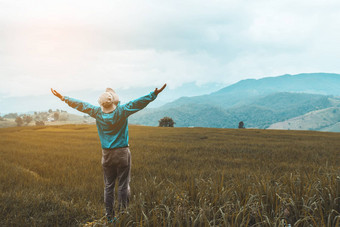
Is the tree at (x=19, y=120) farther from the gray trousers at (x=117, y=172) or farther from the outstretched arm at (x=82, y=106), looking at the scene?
the gray trousers at (x=117, y=172)

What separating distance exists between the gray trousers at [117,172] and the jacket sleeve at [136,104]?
87 cm

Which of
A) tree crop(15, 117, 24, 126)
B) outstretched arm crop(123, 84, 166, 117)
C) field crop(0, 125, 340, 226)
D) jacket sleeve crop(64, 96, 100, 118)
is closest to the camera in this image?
field crop(0, 125, 340, 226)

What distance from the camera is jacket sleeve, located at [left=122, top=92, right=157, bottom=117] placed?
17.5 ft

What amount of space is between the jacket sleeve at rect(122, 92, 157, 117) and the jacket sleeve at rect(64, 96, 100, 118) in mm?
740

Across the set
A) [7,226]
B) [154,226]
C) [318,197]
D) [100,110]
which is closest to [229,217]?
[154,226]

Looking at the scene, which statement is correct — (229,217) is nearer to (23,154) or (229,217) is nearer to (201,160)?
(201,160)

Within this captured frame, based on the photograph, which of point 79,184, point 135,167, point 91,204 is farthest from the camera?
point 135,167

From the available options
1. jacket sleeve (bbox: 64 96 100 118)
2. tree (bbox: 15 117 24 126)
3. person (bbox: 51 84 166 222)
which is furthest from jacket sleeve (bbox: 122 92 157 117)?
tree (bbox: 15 117 24 126)

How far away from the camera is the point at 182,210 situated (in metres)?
3.87

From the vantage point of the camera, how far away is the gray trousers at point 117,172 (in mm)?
5375

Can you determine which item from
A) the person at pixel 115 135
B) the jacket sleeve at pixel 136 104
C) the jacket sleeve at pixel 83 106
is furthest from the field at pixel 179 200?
the jacket sleeve at pixel 83 106

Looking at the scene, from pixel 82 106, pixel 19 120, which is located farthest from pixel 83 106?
pixel 19 120

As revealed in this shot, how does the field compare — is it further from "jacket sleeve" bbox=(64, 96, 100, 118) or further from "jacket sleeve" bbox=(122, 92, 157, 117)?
"jacket sleeve" bbox=(64, 96, 100, 118)

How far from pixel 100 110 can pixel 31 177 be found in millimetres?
5753
